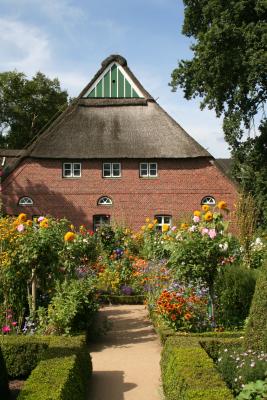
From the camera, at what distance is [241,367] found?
5523 millimetres

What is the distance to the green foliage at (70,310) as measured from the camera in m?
8.08

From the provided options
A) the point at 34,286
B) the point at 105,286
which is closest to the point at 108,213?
the point at 105,286

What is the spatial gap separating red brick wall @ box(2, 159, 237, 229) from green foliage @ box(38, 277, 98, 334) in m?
16.5

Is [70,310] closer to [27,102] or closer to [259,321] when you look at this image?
[259,321]

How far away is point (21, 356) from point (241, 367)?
297 cm

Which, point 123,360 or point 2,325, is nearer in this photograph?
point 123,360

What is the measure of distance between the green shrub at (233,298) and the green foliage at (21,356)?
3.40m

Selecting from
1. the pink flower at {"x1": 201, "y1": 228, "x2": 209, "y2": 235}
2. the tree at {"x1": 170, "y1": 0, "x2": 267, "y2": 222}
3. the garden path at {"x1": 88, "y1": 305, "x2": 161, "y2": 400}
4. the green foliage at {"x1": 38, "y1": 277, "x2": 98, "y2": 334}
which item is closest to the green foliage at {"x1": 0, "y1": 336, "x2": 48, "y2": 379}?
the garden path at {"x1": 88, "y1": 305, "x2": 161, "y2": 400}

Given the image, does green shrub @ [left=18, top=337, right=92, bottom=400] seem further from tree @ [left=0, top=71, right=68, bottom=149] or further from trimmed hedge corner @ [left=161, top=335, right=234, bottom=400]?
tree @ [left=0, top=71, right=68, bottom=149]

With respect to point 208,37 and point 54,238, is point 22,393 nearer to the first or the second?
point 54,238

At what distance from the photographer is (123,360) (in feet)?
26.0

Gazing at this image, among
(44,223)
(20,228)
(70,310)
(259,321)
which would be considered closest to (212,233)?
(70,310)

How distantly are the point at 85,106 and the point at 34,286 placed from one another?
19.4 m

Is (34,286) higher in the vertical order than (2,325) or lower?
higher
